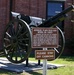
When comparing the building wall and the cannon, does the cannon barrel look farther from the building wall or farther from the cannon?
the building wall

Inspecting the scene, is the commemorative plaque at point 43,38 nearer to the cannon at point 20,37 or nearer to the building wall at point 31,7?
the cannon at point 20,37

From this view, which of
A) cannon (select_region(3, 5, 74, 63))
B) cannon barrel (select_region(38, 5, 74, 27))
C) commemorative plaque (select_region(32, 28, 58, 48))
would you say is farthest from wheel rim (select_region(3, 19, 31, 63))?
commemorative plaque (select_region(32, 28, 58, 48))

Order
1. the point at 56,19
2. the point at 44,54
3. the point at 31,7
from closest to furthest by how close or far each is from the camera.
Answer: the point at 44,54 → the point at 56,19 → the point at 31,7

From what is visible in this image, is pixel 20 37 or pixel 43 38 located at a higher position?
pixel 43 38

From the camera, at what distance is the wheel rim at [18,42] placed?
1040 centimetres

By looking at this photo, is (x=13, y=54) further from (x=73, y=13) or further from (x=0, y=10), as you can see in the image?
(x=73, y=13)

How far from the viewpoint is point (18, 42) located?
1069cm

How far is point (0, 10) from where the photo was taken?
18828mm

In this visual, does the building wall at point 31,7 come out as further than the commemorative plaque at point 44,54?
Yes

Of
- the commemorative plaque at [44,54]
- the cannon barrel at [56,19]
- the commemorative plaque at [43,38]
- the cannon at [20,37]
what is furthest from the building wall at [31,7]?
the commemorative plaque at [44,54]

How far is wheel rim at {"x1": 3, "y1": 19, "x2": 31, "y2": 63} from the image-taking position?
10.4 meters

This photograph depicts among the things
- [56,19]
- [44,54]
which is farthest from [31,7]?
[44,54]

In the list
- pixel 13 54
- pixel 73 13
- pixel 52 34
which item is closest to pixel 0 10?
pixel 73 13

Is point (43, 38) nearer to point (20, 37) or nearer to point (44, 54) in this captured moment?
point (44, 54)
